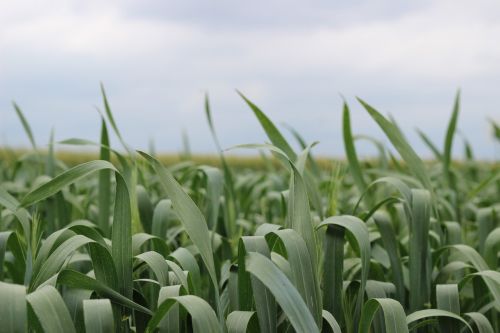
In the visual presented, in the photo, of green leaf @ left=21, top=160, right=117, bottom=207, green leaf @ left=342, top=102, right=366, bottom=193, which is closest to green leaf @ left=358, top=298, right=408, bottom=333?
green leaf @ left=21, top=160, right=117, bottom=207

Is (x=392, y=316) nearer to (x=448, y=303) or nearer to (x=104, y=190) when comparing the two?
(x=448, y=303)

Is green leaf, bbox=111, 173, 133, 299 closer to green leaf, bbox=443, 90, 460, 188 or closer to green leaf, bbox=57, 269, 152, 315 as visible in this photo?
green leaf, bbox=57, 269, 152, 315

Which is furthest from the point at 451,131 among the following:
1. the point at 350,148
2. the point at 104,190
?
the point at 104,190

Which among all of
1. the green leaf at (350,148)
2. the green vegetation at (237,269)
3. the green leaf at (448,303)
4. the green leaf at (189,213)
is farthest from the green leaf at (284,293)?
the green leaf at (350,148)

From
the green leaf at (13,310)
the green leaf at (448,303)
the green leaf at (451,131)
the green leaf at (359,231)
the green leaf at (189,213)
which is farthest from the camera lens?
the green leaf at (451,131)

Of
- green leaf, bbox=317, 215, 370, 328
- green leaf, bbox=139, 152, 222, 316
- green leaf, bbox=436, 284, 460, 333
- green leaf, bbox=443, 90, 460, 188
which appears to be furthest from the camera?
green leaf, bbox=443, 90, 460, 188

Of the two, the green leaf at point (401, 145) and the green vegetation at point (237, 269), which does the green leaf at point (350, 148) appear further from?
the green leaf at point (401, 145)

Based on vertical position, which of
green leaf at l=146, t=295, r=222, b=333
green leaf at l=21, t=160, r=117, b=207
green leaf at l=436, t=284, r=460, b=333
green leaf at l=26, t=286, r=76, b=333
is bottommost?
green leaf at l=436, t=284, r=460, b=333

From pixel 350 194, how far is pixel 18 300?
83.9 inches

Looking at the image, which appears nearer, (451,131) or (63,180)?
(63,180)

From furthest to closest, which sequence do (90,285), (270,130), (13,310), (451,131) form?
(451,131)
(270,130)
(90,285)
(13,310)

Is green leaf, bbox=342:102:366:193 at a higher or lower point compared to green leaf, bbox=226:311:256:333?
higher

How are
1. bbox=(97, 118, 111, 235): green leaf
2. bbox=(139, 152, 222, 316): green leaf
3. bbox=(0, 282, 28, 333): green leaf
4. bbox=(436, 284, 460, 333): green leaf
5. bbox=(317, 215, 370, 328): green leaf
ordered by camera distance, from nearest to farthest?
1. bbox=(0, 282, 28, 333): green leaf
2. bbox=(139, 152, 222, 316): green leaf
3. bbox=(317, 215, 370, 328): green leaf
4. bbox=(436, 284, 460, 333): green leaf
5. bbox=(97, 118, 111, 235): green leaf

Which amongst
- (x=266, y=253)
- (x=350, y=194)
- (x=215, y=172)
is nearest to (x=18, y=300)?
(x=266, y=253)
